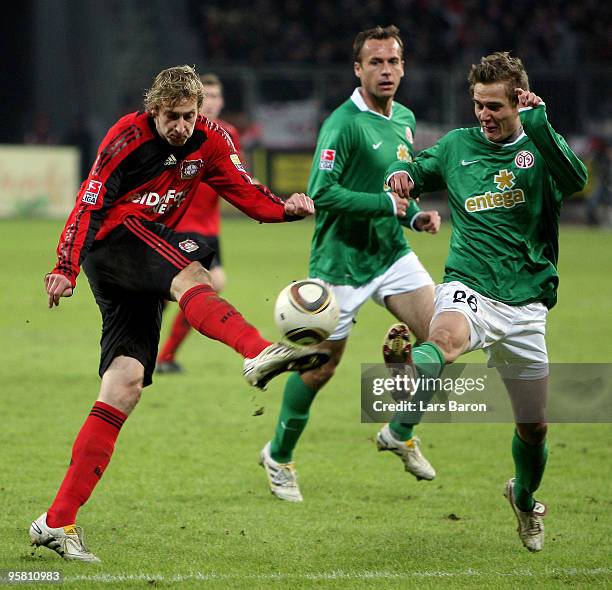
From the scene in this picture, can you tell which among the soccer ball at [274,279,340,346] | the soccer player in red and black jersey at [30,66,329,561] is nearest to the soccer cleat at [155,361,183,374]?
the soccer player in red and black jersey at [30,66,329,561]

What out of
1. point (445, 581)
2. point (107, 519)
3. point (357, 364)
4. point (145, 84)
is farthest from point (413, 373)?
point (145, 84)

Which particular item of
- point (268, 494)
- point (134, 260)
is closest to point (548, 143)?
point (134, 260)

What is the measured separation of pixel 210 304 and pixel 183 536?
1205mm

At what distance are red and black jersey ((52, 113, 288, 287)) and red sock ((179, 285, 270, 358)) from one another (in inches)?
19.4

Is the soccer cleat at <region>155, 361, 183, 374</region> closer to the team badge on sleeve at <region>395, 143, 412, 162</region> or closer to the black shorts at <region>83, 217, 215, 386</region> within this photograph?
the team badge on sleeve at <region>395, 143, 412, 162</region>

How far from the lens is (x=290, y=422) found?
661 cm

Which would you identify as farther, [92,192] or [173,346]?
[173,346]

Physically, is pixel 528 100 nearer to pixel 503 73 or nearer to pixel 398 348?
pixel 503 73

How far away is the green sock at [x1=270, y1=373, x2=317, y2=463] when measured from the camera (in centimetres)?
659

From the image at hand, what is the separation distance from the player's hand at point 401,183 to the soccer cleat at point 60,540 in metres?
2.07

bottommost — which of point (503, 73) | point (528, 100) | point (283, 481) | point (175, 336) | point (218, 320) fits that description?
point (283, 481)

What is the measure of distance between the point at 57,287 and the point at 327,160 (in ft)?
7.06

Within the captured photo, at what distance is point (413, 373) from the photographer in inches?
187
